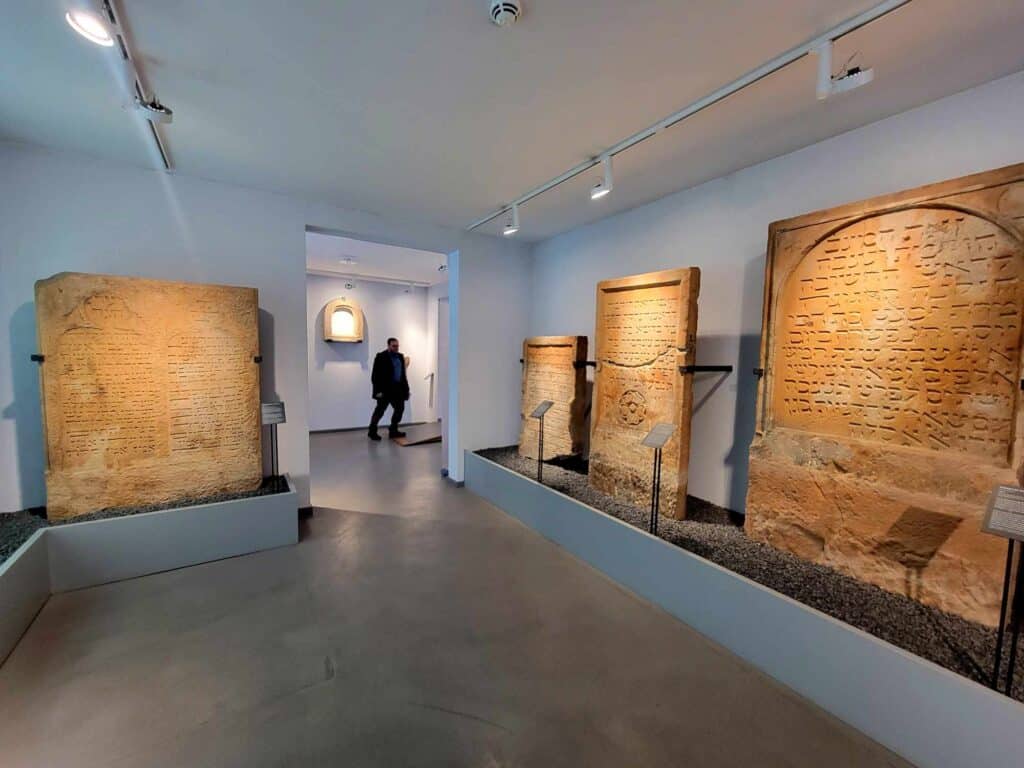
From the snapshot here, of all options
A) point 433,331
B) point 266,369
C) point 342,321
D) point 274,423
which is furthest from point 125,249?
point 433,331

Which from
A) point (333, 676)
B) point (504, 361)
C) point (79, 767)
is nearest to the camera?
point (79, 767)

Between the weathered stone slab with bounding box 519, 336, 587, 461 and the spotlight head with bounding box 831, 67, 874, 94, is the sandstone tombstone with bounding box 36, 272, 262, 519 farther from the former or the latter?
the spotlight head with bounding box 831, 67, 874, 94

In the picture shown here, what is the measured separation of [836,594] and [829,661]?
1.10 feet

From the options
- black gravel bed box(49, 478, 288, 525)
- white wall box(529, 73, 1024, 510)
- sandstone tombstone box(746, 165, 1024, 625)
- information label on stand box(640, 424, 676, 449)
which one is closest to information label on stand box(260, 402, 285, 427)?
black gravel bed box(49, 478, 288, 525)

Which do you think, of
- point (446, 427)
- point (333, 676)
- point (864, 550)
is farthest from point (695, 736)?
point (446, 427)

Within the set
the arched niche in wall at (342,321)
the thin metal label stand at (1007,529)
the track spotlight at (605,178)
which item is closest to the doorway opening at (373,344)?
the arched niche in wall at (342,321)

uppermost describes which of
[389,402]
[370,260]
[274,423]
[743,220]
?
[370,260]

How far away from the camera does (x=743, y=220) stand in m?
2.65

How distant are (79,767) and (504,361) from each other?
3.67 m

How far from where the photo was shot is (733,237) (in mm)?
2709

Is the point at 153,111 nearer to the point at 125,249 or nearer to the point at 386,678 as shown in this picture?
the point at 125,249

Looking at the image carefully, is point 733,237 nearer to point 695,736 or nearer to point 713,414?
point 713,414

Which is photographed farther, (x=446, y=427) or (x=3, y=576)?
(x=446, y=427)

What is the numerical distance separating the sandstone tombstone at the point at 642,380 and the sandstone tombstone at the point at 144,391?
252 cm
